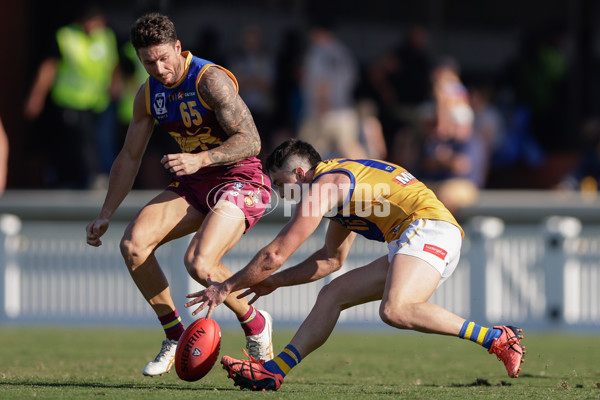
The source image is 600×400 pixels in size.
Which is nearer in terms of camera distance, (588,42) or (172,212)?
(172,212)

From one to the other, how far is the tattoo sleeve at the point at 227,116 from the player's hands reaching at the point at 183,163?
143mm

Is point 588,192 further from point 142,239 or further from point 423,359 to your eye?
point 142,239

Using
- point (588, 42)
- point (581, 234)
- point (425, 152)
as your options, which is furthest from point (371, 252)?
point (588, 42)

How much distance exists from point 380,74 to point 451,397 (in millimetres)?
8366

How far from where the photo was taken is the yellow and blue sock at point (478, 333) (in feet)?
20.8

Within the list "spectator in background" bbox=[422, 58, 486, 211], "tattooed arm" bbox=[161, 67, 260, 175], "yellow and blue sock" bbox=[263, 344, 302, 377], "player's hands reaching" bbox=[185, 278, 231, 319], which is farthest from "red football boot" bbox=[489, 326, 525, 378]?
"spectator in background" bbox=[422, 58, 486, 211]

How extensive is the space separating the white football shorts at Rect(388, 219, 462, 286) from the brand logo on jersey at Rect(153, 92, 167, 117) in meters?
1.81

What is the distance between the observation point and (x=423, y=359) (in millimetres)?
9086

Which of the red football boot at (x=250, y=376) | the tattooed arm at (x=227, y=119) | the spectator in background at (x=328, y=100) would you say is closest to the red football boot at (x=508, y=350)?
the red football boot at (x=250, y=376)

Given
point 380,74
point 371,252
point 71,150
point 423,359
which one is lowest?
point 423,359

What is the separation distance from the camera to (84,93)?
12852mm

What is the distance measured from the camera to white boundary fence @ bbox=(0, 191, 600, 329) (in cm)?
1195

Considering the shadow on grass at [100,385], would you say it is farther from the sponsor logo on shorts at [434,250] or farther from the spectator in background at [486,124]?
the spectator in background at [486,124]

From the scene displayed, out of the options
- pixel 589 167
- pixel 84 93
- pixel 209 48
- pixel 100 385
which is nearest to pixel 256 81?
pixel 209 48
